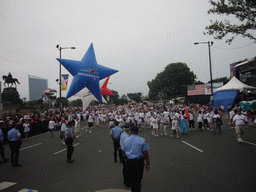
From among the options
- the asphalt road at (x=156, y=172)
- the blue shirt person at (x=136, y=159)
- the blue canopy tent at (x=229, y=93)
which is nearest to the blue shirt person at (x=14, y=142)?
the asphalt road at (x=156, y=172)

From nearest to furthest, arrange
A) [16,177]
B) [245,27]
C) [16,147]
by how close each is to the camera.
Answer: [16,177], [16,147], [245,27]

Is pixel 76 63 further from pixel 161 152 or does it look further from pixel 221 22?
pixel 221 22

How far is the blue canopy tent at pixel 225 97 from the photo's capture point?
895 inches

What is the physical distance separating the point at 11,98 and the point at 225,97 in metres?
32.0

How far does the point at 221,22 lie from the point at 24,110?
28.3 metres

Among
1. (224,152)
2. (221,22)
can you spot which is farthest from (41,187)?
(221,22)

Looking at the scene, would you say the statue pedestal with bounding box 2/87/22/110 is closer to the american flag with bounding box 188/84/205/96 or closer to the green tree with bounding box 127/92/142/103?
the american flag with bounding box 188/84/205/96

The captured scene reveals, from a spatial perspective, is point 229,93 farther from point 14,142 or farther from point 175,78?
point 175,78

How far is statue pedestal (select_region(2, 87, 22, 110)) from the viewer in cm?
2494

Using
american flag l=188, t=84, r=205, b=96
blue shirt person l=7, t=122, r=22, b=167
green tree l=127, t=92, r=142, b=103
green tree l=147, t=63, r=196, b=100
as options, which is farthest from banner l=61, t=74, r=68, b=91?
green tree l=127, t=92, r=142, b=103

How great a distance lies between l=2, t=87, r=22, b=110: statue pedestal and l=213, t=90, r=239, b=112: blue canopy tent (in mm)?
30200

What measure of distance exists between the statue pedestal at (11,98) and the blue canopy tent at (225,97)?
30.2 m

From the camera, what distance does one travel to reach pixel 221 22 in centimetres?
877

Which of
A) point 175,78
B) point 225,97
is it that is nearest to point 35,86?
point 175,78
